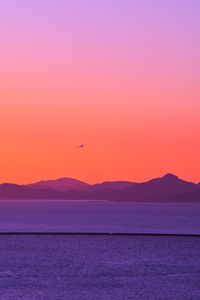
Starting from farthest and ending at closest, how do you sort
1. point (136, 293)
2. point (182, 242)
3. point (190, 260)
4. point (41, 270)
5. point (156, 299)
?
point (182, 242) < point (190, 260) < point (41, 270) < point (136, 293) < point (156, 299)

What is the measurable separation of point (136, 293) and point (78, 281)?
28.1 ft

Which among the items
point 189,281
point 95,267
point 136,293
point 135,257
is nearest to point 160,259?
point 135,257

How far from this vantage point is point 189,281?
60.1 metres

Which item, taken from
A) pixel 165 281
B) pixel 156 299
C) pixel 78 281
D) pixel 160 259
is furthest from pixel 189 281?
pixel 160 259

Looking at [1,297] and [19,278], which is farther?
[19,278]

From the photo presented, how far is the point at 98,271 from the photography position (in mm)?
66625

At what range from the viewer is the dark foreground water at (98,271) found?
5141 centimetres

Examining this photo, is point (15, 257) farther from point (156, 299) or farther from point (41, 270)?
point (156, 299)

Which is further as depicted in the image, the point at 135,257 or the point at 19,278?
the point at 135,257

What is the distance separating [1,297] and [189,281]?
17.1 meters

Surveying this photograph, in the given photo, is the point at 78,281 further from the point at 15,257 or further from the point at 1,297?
the point at 15,257

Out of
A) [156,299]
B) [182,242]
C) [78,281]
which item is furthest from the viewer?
[182,242]

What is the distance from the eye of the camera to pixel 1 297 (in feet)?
159

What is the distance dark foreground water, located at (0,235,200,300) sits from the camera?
51406 millimetres
